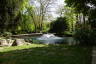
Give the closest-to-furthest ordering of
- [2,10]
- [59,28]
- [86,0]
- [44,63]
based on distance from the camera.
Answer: [44,63] < [86,0] < [2,10] < [59,28]

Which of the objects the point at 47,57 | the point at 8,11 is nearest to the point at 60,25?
the point at 8,11

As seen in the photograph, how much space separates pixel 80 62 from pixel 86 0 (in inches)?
213

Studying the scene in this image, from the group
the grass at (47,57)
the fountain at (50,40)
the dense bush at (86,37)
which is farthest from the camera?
the fountain at (50,40)

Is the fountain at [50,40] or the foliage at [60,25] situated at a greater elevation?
the foliage at [60,25]

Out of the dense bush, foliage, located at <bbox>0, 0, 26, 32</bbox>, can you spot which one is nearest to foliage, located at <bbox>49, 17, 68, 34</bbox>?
foliage, located at <bbox>0, 0, 26, 32</bbox>

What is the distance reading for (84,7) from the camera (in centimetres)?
937

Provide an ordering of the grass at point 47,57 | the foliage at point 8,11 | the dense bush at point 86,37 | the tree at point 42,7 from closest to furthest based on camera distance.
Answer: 1. the grass at point 47,57
2. the dense bush at point 86,37
3. the foliage at point 8,11
4. the tree at point 42,7

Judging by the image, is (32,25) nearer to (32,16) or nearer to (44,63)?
(32,16)

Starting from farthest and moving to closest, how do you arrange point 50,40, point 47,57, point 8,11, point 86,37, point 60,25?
point 60,25
point 50,40
point 8,11
point 86,37
point 47,57

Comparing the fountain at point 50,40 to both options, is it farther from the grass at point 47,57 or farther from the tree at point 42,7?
the tree at point 42,7

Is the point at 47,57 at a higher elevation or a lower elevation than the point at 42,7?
lower

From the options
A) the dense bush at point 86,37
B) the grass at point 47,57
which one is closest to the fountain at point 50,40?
the dense bush at point 86,37

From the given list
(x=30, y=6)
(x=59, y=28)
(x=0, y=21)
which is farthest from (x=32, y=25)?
(x=0, y=21)

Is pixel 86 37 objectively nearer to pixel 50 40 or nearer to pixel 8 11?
pixel 8 11
